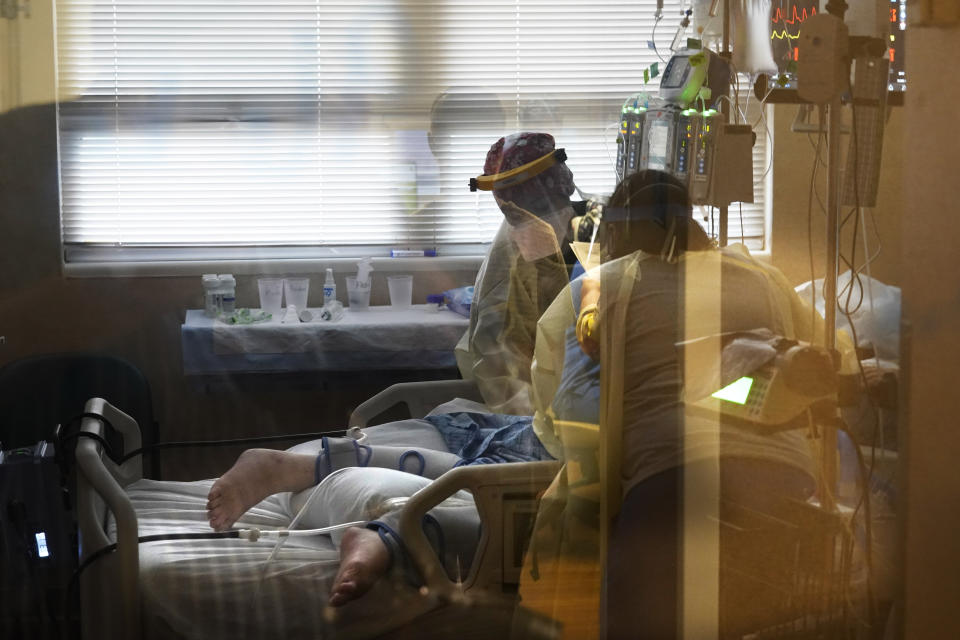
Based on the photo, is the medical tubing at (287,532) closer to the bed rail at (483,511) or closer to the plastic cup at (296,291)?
the bed rail at (483,511)

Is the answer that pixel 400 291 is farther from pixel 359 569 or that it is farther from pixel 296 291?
pixel 359 569

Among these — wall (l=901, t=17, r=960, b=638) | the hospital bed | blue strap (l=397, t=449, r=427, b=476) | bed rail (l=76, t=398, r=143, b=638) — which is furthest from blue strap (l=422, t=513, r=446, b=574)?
wall (l=901, t=17, r=960, b=638)

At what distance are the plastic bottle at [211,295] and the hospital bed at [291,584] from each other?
142 cm

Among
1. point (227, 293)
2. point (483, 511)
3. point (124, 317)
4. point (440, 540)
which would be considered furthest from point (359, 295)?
point (483, 511)

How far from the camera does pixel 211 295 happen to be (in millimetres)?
3156

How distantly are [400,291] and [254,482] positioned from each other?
56.2 inches

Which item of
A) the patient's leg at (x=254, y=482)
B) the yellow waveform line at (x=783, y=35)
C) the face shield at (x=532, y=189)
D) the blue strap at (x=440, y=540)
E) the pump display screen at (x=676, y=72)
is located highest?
the yellow waveform line at (x=783, y=35)

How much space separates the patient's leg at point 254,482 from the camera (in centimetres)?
193

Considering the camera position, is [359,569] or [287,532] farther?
[287,532]

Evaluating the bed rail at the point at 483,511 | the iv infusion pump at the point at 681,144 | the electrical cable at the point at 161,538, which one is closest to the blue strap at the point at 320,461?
the electrical cable at the point at 161,538

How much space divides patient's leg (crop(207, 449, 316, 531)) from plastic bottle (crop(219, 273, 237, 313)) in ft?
3.93

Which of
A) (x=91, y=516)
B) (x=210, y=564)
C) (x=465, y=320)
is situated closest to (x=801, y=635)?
(x=210, y=564)

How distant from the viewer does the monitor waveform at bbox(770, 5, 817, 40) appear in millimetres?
1808

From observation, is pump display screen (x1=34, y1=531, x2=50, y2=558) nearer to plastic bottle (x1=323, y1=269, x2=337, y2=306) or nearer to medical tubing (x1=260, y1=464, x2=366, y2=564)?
medical tubing (x1=260, y1=464, x2=366, y2=564)
